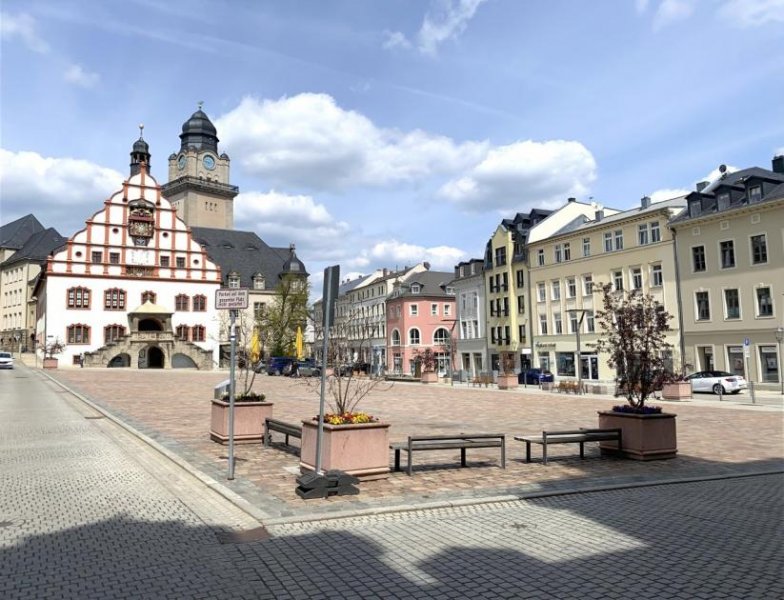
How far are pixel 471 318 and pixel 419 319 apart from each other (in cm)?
1433

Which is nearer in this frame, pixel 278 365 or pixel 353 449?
pixel 353 449

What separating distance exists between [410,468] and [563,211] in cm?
5041

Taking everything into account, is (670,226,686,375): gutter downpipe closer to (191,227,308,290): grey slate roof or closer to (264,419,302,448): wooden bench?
(264,419,302,448): wooden bench

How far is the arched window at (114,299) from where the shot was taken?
64.9 meters

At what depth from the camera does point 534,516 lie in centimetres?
751

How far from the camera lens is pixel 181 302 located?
69.1 metres

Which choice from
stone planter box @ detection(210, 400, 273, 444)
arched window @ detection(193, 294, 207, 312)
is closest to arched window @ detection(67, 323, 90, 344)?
arched window @ detection(193, 294, 207, 312)

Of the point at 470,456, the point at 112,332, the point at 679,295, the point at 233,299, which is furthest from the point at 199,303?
the point at 233,299

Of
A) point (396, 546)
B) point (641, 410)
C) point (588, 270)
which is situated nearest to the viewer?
point (396, 546)

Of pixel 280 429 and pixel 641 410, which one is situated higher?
pixel 641 410

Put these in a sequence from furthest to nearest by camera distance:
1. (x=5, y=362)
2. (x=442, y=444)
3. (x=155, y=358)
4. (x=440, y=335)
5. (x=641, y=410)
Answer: (x=440, y=335) < (x=155, y=358) < (x=5, y=362) < (x=641, y=410) < (x=442, y=444)

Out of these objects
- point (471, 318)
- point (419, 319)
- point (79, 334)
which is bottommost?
point (79, 334)

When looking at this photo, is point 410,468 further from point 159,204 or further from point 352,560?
point 159,204

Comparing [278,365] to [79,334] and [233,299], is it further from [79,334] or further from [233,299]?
[233,299]
